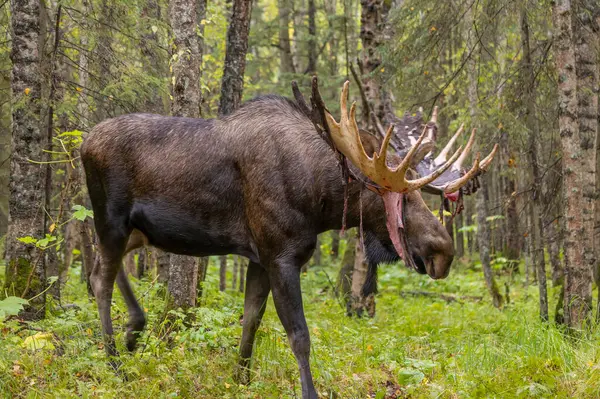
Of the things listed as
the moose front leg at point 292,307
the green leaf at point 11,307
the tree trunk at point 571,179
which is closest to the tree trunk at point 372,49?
the tree trunk at point 571,179

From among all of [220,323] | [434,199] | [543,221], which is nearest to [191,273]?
[220,323]

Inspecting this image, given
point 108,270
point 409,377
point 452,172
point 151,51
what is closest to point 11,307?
point 108,270

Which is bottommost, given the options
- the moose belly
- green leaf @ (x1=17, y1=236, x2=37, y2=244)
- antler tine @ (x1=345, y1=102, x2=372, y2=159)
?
green leaf @ (x1=17, y1=236, x2=37, y2=244)

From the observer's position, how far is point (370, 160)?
496 cm

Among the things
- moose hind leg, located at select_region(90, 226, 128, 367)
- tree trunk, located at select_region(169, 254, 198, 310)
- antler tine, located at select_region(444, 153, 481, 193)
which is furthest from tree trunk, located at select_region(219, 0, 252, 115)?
antler tine, located at select_region(444, 153, 481, 193)

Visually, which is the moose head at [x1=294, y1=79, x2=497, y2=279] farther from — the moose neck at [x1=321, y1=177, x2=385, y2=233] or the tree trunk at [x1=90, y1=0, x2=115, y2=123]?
the tree trunk at [x1=90, y1=0, x2=115, y2=123]

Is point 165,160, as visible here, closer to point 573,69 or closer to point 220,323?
point 220,323

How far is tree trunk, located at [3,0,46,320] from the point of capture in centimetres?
693

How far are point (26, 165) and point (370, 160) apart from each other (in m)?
3.95

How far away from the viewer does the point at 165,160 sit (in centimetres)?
564

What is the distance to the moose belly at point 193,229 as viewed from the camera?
17.9 feet

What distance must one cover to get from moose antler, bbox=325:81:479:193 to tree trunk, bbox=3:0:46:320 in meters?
3.56

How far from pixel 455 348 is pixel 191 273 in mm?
3353

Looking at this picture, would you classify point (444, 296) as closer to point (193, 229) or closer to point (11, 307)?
point (193, 229)
